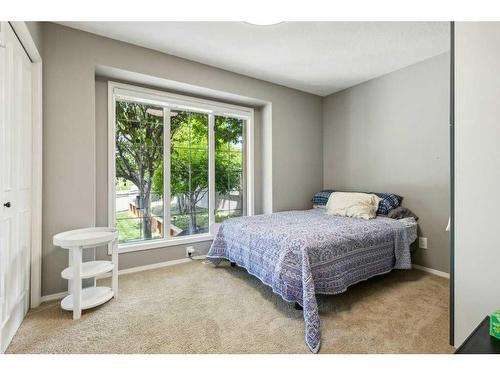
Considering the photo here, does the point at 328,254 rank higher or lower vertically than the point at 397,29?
lower

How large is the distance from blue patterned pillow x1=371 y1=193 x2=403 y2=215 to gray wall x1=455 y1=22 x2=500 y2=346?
154cm

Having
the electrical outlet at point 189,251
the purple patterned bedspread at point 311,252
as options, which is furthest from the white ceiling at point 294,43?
the electrical outlet at point 189,251

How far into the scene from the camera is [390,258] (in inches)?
91.7

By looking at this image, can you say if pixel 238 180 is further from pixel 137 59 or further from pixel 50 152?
pixel 50 152

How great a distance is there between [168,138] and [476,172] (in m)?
2.88

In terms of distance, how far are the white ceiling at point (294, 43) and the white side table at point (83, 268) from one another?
1.86 m

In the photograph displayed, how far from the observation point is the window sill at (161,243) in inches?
106

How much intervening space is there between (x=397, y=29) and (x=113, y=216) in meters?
3.38

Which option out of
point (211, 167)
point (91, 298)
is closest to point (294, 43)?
point (211, 167)

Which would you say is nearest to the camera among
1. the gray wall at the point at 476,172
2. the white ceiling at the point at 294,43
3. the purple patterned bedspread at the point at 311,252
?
the gray wall at the point at 476,172

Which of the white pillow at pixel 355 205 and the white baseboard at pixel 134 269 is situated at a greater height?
the white pillow at pixel 355 205

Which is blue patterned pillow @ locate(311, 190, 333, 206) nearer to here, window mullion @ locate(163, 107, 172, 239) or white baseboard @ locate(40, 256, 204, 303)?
white baseboard @ locate(40, 256, 204, 303)

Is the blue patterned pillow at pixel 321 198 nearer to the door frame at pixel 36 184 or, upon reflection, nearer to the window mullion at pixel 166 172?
the window mullion at pixel 166 172
